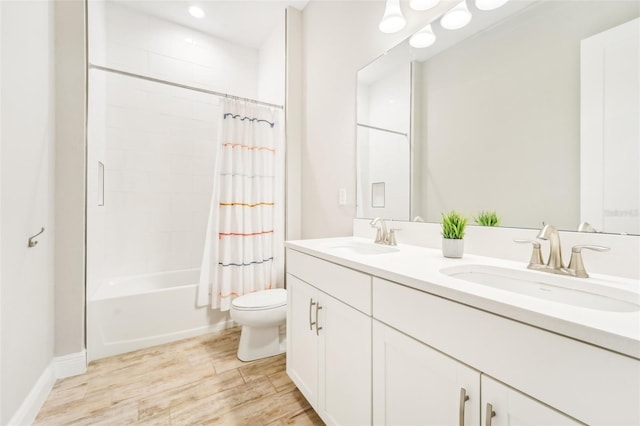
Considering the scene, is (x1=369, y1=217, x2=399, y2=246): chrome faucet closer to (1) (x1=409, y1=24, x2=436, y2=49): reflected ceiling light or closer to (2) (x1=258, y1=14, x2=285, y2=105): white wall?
(1) (x1=409, y1=24, x2=436, y2=49): reflected ceiling light

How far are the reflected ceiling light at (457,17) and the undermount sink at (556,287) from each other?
108cm

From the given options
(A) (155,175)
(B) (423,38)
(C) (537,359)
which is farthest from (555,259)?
(A) (155,175)

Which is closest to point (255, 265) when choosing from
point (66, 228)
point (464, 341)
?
point (66, 228)

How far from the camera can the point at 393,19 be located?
141 cm

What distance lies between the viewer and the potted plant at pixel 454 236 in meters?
1.08

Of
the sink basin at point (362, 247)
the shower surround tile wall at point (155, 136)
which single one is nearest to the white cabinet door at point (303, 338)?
the sink basin at point (362, 247)

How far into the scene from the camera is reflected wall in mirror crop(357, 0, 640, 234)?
0.81 m

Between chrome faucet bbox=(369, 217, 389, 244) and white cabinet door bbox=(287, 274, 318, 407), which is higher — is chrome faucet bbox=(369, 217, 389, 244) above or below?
above

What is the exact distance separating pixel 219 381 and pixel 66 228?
1.33 m

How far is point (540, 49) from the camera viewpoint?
96cm

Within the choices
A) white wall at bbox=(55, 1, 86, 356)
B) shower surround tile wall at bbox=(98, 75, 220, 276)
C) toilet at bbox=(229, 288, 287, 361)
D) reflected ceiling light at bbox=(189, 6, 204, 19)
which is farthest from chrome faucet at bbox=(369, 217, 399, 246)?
reflected ceiling light at bbox=(189, 6, 204, 19)

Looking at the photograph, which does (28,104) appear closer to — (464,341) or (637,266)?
(464,341)

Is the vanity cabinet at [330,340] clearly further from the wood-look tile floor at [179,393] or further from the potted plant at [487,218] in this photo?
the potted plant at [487,218]

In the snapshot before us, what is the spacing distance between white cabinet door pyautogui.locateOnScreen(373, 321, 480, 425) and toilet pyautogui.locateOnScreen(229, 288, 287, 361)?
41.7 inches
